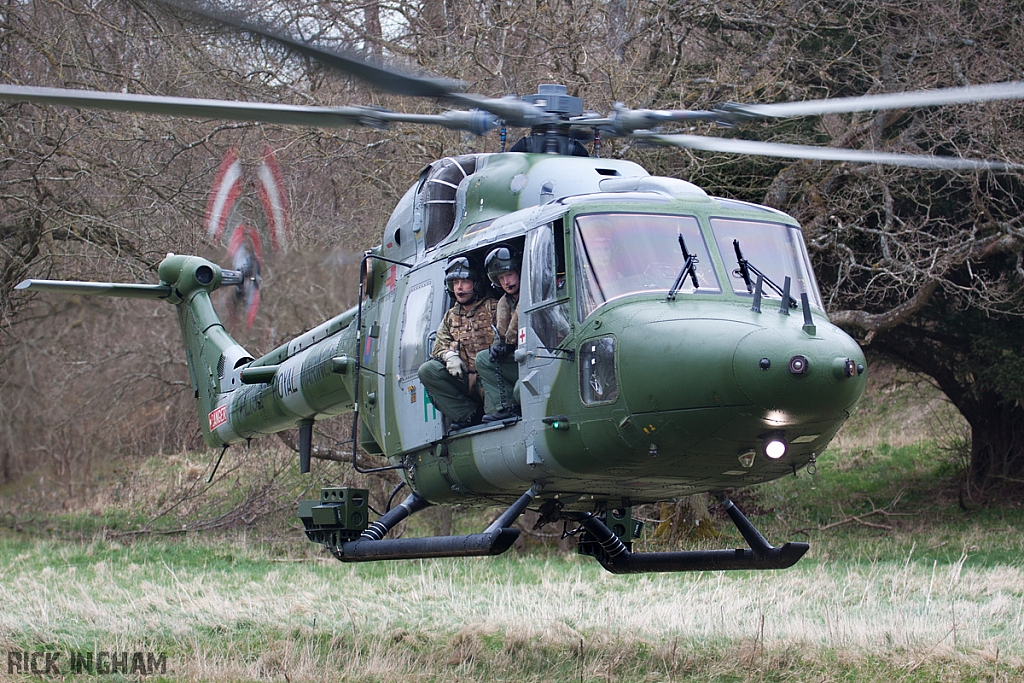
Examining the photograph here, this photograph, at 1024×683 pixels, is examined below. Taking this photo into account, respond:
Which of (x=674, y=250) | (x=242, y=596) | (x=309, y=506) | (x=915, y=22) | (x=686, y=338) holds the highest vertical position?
(x=915, y=22)

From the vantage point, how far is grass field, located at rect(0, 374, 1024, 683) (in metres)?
7.93

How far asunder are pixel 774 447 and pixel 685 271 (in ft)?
3.54

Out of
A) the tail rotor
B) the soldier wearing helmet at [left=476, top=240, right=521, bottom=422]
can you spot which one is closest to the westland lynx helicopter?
the soldier wearing helmet at [left=476, top=240, right=521, bottom=422]

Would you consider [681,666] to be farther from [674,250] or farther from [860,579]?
[860,579]

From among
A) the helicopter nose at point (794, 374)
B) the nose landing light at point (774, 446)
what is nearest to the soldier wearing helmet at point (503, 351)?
the nose landing light at point (774, 446)

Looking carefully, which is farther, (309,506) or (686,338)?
Result: (309,506)

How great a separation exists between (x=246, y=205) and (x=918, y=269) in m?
8.08

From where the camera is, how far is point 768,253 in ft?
21.7

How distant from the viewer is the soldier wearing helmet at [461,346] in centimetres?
717

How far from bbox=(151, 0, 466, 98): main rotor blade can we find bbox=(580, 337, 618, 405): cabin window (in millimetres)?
1667

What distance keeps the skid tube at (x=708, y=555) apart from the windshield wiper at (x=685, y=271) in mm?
1869

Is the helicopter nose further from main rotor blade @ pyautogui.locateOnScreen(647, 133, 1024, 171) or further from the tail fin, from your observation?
the tail fin

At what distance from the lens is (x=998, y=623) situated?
878 centimetres

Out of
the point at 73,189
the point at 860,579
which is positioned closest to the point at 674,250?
the point at 860,579
